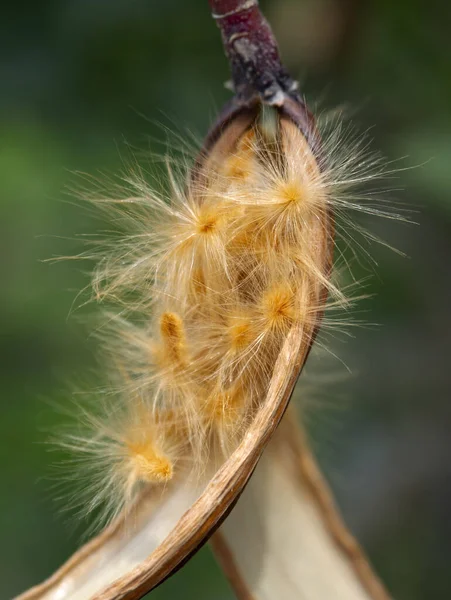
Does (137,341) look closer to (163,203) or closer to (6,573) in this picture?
(163,203)

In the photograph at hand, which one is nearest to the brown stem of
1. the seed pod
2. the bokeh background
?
the seed pod

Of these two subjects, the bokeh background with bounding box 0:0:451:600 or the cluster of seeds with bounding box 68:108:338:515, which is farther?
the bokeh background with bounding box 0:0:451:600

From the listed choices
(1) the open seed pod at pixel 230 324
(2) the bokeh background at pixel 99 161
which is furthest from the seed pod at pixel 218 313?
(2) the bokeh background at pixel 99 161

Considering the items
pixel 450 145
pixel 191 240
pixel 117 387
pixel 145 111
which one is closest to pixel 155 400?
pixel 117 387

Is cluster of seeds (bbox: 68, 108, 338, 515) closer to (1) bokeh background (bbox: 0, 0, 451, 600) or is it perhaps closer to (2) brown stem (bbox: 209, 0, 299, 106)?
(2) brown stem (bbox: 209, 0, 299, 106)

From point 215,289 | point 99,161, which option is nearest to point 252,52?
point 215,289

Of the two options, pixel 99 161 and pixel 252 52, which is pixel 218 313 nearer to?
pixel 252 52
